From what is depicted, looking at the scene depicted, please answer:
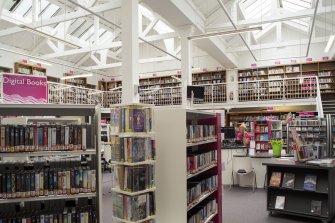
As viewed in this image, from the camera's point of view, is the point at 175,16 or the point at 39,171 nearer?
the point at 39,171

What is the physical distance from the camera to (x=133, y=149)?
10.9 ft

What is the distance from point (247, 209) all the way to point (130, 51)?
4.24 meters

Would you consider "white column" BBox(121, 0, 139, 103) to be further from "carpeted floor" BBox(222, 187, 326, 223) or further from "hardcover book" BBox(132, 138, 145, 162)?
"hardcover book" BBox(132, 138, 145, 162)

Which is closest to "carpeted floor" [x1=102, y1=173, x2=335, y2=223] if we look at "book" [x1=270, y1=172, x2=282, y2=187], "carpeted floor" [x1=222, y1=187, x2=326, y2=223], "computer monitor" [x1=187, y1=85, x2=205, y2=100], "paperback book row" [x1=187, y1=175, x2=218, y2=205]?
"carpeted floor" [x1=222, y1=187, x2=326, y2=223]

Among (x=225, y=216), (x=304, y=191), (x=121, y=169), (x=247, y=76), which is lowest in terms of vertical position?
(x=225, y=216)

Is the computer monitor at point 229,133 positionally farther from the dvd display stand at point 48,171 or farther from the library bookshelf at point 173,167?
the dvd display stand at point 48,171

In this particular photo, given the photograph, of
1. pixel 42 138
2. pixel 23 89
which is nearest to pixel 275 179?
pixel 42 138

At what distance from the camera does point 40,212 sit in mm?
2988

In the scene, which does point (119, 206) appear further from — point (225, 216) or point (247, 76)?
point (247, 76)

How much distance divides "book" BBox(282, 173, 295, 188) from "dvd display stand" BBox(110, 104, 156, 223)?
307cm

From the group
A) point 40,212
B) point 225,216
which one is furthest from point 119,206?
point 225,216

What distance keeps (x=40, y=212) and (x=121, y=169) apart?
3.14 ft

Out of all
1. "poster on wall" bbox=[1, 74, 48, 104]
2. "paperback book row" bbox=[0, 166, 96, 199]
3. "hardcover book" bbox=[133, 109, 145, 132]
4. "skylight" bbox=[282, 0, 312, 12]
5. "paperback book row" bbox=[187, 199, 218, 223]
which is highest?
"skylight" bbox=[282, 0, 312, 12]

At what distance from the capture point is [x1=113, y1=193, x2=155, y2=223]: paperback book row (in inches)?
130
